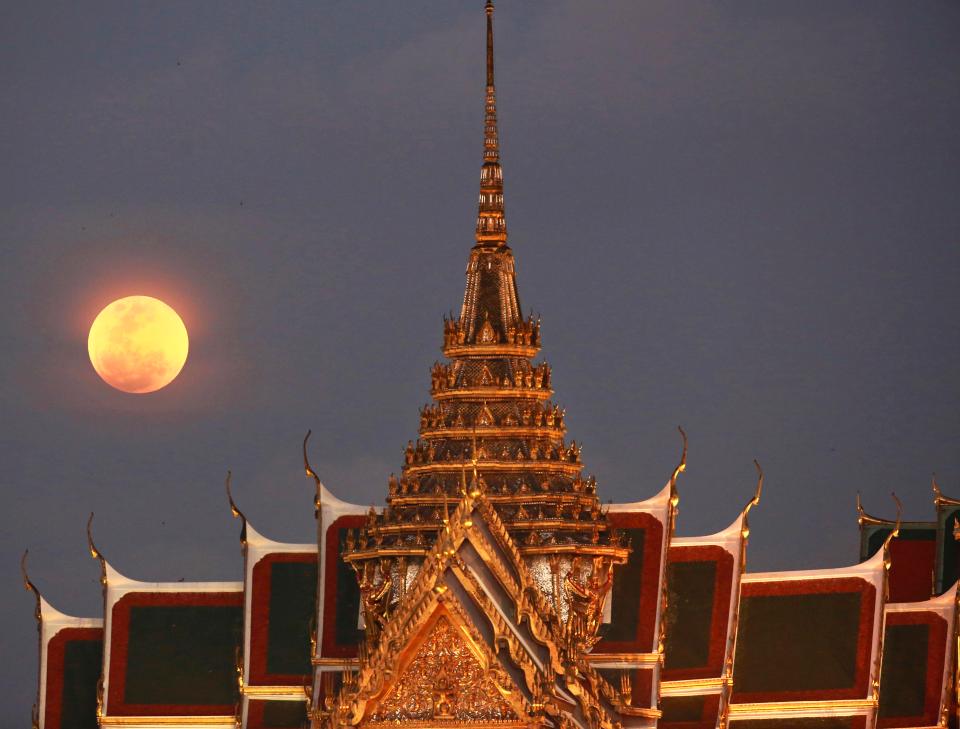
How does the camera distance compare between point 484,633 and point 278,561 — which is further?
→ point 278,561

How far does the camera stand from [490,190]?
127 ft

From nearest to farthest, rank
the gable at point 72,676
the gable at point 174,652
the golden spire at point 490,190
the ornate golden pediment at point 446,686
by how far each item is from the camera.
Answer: the ornate golden pediment at point 446,686
the golden spire at point 490,190
the gable at point 174,652
the gable at point 72,676

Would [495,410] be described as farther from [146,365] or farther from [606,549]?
[146,365]

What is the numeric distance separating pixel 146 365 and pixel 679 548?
27.4ft

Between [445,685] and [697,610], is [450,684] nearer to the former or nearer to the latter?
[445,685]

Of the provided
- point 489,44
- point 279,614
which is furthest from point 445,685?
point 489,44

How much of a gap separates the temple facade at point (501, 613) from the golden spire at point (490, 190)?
26mm

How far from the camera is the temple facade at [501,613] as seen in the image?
35406 mm

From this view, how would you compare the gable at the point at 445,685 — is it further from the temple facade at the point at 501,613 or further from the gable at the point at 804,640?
the gable at the point at 804,640

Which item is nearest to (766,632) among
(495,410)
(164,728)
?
(495,410)

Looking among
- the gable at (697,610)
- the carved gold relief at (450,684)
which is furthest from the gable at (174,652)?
the carved gold relief at (450,684)

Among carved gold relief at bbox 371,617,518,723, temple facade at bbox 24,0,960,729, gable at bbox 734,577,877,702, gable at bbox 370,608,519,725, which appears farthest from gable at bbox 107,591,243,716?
gable at bbox 734,577,877,702

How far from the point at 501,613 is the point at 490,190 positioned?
19.1 ft

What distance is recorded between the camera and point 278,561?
4047 cm
